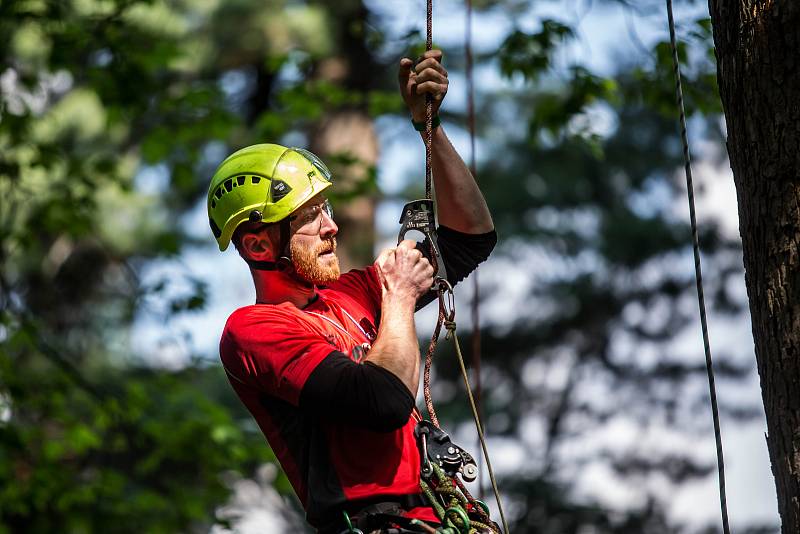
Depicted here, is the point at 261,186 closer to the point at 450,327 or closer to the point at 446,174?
the point at 446,174

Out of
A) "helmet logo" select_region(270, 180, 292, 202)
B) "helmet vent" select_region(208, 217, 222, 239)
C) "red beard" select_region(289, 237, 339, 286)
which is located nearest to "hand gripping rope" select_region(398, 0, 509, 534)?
"red beard" select_region(289, 237, 339, 286)

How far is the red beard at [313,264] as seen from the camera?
137 inches

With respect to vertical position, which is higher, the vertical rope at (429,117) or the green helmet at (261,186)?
the vertical rope at (429,117)

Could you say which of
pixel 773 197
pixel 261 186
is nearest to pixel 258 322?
pixel 261 186

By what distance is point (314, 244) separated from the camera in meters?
3.53

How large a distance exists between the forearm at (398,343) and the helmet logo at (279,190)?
0.52 meters

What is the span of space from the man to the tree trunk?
0.87 meters

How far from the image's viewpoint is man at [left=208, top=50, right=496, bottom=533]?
3.03 m

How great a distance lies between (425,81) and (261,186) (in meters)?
0.58

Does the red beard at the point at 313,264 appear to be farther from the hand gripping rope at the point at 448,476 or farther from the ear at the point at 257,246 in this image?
the hand gripping rope at the point at 448,476

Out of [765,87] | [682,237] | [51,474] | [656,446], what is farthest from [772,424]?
[656,446]

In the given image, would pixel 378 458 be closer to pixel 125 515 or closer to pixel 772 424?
pixel 772 424

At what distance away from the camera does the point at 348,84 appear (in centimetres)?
1207

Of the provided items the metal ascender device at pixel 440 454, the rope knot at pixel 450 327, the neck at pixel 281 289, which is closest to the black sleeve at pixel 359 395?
the metal ascender device at pixel 440 454
